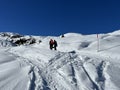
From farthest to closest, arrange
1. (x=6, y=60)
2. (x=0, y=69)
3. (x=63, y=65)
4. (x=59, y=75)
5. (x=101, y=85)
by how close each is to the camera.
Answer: (x=6, y=60) → (x=63, y=65) → (x=0, y=69) → (x=59, y=75) → (x=101, y=85)

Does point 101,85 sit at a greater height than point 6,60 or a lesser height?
lesser

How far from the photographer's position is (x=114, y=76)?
10.2 meters

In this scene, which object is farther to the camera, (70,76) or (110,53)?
(110,53)

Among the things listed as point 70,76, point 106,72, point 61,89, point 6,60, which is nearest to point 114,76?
point 106,72

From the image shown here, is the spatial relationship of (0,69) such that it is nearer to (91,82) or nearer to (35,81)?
(35,81)

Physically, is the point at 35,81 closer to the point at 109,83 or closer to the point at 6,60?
the point at 109,83

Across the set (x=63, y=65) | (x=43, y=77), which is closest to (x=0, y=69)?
(x=43, y=77)

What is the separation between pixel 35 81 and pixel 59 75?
1475 millimetres

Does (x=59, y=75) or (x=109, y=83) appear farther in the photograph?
(x=59, y=75)

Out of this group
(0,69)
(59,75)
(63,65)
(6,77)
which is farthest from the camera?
(63,65)

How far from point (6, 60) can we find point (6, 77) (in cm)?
409

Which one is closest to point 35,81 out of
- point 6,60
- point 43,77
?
point 43,77

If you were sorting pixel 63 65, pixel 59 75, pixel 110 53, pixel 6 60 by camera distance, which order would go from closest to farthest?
pixel 59 75 < pixel 63 65 < pixel 6 60 < pixel 110 53

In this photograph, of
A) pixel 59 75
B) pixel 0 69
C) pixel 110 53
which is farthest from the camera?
pixel 110 53
